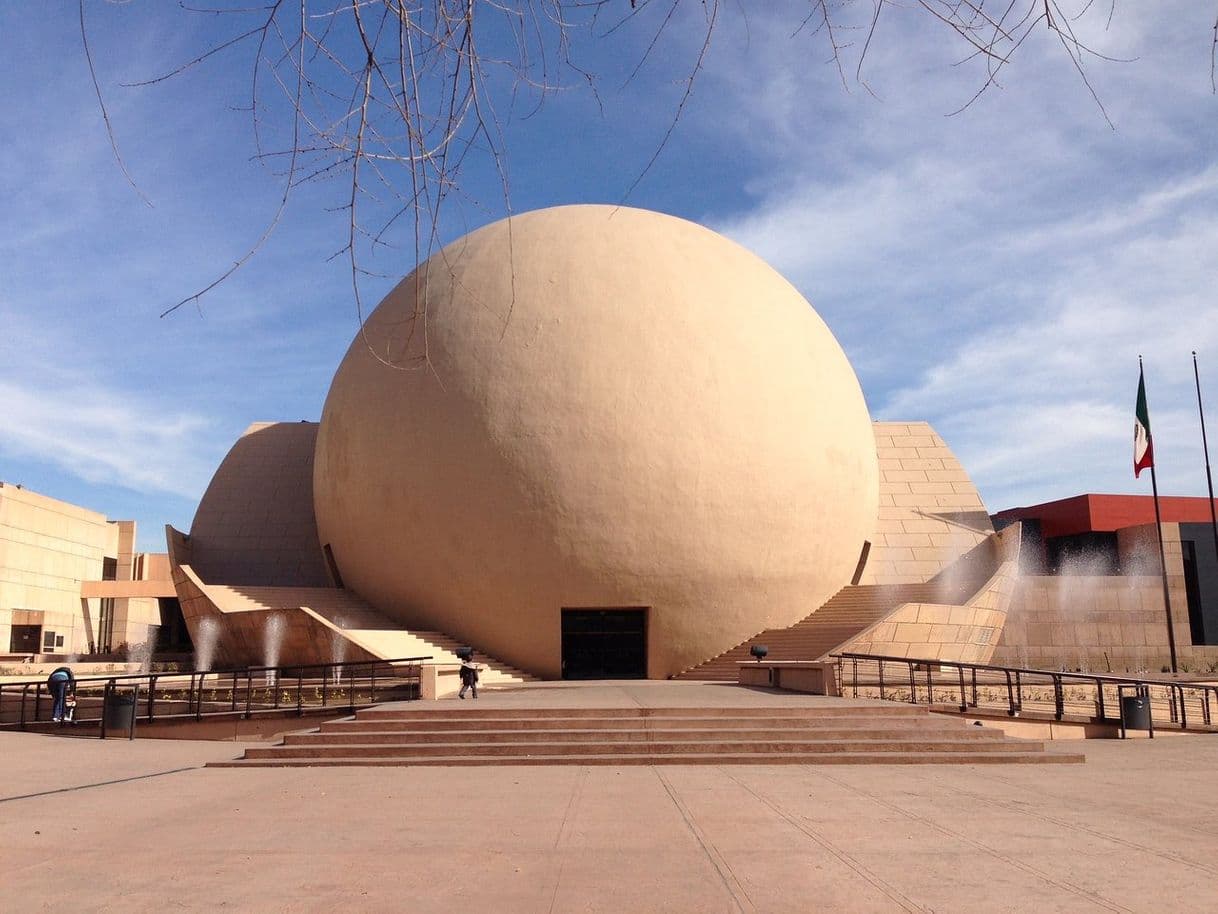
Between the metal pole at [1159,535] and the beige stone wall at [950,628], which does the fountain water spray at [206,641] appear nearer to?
the beige stone wall at [950,628]

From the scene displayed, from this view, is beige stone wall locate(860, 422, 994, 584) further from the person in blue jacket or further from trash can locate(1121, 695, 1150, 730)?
the person in blue jacket

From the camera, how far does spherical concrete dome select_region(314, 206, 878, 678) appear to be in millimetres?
21141

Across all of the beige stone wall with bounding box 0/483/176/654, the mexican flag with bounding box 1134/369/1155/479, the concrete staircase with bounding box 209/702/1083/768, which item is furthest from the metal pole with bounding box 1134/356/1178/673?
the beige stone wall with bounding box 0/483/176/654

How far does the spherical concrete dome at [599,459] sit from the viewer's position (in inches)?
832

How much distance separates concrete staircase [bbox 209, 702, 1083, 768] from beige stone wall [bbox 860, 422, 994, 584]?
1642 cm

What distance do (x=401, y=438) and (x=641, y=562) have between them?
19.6 ft

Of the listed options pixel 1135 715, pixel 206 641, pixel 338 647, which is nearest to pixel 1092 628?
pixel 1135 715

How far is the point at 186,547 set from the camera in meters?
29.5

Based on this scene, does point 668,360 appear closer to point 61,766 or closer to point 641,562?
point 641,562

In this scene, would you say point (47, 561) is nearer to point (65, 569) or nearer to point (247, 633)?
point (65, 569)

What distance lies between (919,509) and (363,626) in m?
15.7

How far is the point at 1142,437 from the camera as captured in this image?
2709 centimetres

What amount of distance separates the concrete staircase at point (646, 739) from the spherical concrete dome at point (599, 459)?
384 inches

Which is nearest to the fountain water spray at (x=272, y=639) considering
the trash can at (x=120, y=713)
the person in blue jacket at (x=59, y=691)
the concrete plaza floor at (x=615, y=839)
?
the person in blue jacket at (x=59, y=691)
